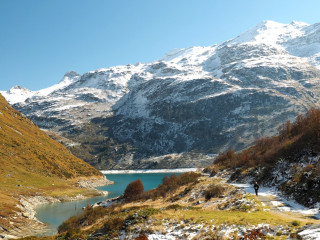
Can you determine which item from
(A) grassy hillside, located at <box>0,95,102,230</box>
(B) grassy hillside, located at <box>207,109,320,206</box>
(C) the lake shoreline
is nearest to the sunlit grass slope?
(A) grassy hillside, located at <box>0,95,102,230</box>

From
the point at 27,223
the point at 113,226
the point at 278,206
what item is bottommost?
the point at 278,206

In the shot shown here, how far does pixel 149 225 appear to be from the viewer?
2678 cm

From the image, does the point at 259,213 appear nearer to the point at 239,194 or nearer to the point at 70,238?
the point at 239,194

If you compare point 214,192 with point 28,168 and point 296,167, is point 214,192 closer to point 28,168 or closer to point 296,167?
point 296,167

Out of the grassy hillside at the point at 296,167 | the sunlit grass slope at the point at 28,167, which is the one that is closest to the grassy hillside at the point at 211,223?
the grassy hillside at the point at 296,167

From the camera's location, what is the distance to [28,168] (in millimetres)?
122375

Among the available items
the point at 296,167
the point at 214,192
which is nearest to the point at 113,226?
the point at 214,192

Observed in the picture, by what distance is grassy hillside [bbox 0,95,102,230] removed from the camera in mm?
93275

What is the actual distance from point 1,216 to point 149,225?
50259 mm

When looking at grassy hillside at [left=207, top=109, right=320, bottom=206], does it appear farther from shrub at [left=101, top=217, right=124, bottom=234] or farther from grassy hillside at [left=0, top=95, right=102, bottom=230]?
grassy hillside at [left=0, top=95, right=102, bottom=230]

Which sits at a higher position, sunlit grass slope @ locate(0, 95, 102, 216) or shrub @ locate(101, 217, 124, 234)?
sunlit grass slope @ locate(0, 95, 102, 216)

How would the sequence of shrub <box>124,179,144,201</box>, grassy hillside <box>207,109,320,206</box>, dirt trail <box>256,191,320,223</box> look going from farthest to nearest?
Result: shrub <box>124,179,144,201</box> < grassy hillside <box>207,109,320,206</box> < dirt trail <box>256,191,320,223</box>

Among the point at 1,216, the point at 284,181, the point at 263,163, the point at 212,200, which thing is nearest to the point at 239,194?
the point at 212,200

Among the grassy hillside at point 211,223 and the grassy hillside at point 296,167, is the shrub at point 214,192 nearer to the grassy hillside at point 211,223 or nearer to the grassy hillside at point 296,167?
the grassy hillside at point 211,223
